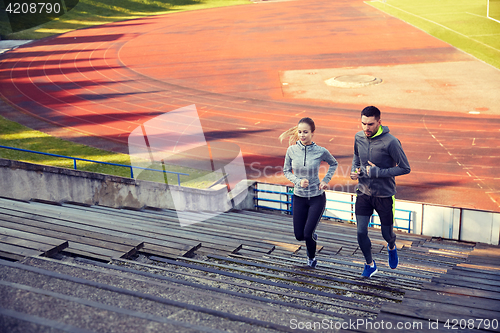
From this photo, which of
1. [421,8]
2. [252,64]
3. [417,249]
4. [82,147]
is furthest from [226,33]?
[417,249]

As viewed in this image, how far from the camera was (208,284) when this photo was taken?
4.45 meters

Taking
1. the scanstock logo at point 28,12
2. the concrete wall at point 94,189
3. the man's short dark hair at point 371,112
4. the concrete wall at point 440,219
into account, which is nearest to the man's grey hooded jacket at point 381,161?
the man's short dark hair at point 371,112

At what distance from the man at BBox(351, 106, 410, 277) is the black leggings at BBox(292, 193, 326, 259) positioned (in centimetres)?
45

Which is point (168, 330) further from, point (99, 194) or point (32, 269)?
point (99, 194)

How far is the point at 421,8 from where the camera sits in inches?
2318

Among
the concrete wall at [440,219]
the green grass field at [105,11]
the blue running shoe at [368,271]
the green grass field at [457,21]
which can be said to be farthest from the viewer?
the green grass field at [105,11]

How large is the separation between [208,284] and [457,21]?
1995 inches

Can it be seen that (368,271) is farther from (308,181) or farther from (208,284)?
(208,284)

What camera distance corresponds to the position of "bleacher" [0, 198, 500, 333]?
331cm

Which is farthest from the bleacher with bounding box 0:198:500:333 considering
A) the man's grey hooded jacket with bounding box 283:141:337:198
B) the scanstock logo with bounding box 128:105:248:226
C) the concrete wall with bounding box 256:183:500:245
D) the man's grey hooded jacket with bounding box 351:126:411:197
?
the scanstock logo with bounding box 128:105:248:226

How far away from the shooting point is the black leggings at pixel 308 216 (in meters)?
5.46

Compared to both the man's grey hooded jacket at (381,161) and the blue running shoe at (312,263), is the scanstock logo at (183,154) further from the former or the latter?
the man's grey hooded jacket at (381,161)

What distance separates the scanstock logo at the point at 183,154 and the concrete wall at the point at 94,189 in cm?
10

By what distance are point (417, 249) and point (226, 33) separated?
144 feet
